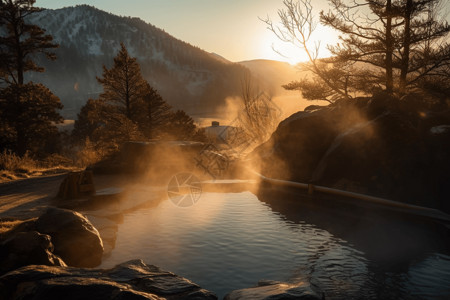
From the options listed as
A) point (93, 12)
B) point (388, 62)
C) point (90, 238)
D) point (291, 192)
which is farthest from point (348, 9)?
point (93, 12)

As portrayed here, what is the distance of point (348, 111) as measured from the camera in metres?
11.9

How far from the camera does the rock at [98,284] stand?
3.26m

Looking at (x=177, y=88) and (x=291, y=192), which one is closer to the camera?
(x=291, y=192)

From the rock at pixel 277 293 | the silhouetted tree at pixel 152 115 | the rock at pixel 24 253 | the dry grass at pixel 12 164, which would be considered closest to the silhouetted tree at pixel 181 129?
the silhouetted tree at pixel 152 115

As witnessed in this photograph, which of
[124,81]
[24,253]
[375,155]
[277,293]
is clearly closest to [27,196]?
[24,253]

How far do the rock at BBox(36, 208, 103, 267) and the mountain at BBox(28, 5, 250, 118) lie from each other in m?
83.8

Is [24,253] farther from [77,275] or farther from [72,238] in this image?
[77,275]

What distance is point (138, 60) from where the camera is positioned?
122500mm

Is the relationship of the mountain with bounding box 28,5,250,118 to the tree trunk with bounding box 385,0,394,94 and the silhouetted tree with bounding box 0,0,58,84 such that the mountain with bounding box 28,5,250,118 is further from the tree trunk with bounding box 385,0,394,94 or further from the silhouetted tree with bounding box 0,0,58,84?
the tree trunk with bounding box 385,0,394,94

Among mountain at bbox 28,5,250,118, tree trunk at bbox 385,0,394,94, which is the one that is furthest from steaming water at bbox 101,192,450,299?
mountain at bbox 28,5,250,118

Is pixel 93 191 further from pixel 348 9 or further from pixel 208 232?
pixel 348 9

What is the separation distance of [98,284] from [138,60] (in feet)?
418

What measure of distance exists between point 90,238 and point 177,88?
364 ft

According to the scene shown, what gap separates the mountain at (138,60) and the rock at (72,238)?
8383 cm
